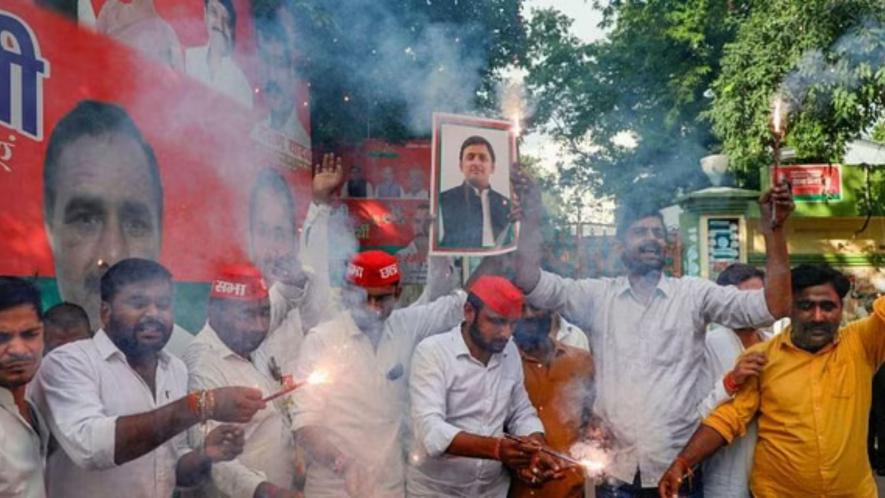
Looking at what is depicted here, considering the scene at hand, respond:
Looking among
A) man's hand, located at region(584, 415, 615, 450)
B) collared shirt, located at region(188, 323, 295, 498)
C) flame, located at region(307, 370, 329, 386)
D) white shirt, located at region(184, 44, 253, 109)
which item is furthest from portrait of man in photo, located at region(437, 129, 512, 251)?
white shirt, located at region(184, 44, 253, 109)

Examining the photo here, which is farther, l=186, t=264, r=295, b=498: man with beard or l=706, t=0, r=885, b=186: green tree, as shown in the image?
l=706, t=0, r=885, b=186: green tree

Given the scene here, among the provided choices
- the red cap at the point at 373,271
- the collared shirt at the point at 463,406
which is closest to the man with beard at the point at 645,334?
the collared shirt at the point at 463,406

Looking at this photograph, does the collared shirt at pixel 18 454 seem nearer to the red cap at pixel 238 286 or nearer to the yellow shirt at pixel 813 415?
the red cap at pixel 238 286

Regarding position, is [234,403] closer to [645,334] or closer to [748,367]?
[645,334]

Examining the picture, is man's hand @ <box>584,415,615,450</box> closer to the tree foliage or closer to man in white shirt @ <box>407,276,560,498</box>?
man in white shirt @ <box>407,276,560,498</box>

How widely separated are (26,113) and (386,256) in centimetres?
163

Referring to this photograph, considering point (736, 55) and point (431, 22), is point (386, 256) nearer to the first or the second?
point (431, 22)

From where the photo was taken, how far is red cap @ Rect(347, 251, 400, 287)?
12.8 ft

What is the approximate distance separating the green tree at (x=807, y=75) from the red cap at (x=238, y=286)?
630 cm

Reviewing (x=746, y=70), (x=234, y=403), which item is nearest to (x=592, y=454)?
(x=234, y=403)

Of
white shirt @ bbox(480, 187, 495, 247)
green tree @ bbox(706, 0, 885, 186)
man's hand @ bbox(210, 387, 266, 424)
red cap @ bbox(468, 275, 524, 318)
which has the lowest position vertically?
man's hand @ bbox(210, 387, 266, 424)

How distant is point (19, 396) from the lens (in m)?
2.65

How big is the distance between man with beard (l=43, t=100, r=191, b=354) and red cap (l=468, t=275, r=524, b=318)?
1774 mm

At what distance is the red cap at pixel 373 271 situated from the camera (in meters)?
3.89
